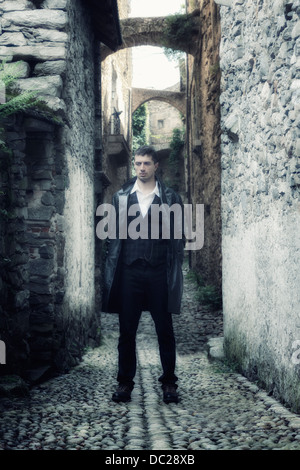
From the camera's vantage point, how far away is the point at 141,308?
13.2 feet

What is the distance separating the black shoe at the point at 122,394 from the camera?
3.99 meters

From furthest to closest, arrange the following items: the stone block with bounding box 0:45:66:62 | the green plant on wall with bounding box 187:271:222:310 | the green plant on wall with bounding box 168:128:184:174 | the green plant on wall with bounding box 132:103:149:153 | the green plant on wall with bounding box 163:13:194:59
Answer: the green plant on wall with bounding box 132:103:149:153
the green plant on wall with bounding box 168:128:184:174
the green plant on wall with bounding box 163:13:194:59
the green plant on wall with bounding box 187:271:222:310
the stone block with bounding box 0:45:66:62

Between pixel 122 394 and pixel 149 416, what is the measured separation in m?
0.44

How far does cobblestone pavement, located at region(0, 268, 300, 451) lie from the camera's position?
2.94 metres

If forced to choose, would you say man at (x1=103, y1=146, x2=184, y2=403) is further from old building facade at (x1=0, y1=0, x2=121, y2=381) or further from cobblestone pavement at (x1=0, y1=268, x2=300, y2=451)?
old building facade at (x1=0, y1=0, x2=121, y2=381)

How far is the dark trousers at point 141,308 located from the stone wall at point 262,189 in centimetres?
83

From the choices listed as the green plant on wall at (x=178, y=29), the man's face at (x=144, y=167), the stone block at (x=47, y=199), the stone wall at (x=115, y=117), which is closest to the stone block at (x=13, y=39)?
the stone block at (x=47, y=199)

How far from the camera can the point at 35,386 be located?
458 centimetres

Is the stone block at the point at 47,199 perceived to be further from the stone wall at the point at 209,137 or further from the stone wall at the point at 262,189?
the stone wall at the point at 209,137

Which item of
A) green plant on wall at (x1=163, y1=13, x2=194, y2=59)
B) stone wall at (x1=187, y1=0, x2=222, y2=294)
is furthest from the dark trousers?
green plant on wall at (x1=163, y1=13, x2=194, y2=59)

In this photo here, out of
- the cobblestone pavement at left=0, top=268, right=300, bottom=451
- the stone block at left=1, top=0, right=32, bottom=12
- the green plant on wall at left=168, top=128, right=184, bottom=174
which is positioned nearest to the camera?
the cobblestone pavement at left=0, top=268, right=300, bottom=451

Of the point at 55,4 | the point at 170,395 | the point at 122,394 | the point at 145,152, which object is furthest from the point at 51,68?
the point at 170,395

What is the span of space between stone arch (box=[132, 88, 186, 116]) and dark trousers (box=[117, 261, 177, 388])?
64.5ft
